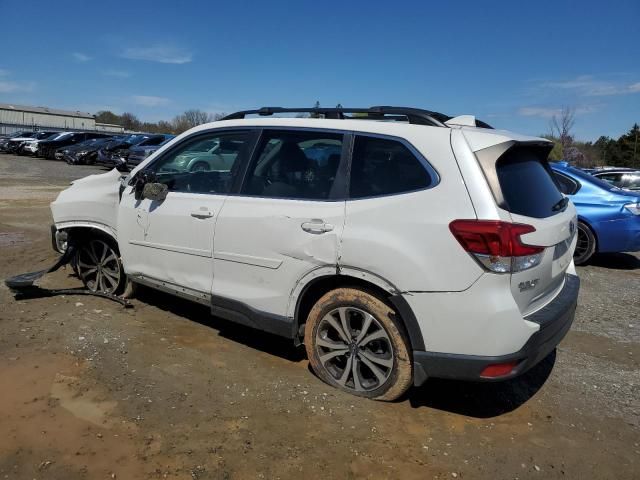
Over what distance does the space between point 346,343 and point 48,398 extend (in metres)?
1.96

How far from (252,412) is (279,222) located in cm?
125

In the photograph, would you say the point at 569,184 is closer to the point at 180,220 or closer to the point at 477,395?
the point at 477,395

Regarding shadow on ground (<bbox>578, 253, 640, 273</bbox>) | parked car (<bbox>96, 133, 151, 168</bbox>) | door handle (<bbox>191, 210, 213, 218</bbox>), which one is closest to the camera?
door handle (<bbox>191, 210, 213, 218</bbox>)

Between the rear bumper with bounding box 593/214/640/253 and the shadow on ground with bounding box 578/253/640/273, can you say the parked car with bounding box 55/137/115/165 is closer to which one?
the shadow on ground with bounding box 578/253/640/273

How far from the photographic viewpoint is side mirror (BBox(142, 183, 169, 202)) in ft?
13.5

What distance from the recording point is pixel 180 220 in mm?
3984

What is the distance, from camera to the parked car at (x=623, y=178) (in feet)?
35.4

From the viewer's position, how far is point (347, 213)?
3.17 m

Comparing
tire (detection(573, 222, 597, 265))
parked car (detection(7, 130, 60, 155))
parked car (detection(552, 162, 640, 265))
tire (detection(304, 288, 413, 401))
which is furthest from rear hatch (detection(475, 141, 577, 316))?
parked car (detection(7, 130, 60, 155))

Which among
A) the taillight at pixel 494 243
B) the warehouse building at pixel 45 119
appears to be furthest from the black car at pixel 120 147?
the warehouse building at pixel 45 119

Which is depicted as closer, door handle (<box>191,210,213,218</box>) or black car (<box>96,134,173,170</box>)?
door handle (<box>191,210,213,218</box>)

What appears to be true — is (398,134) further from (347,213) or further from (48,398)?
(48,398)

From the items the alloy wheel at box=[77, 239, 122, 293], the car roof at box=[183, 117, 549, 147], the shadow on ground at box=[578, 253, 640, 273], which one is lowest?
the shadow on ground at box=[578, 253, 640, 273]

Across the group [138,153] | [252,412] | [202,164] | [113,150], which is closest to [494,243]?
[252,412]
